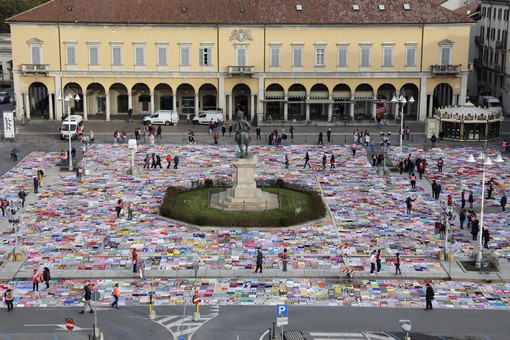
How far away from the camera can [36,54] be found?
86.9 m

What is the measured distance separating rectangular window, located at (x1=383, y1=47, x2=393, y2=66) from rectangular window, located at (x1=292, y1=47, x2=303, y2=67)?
8476mm

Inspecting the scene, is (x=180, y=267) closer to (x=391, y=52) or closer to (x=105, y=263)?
(x=105, y=263)

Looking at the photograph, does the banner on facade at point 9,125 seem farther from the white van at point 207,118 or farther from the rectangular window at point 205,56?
the rectangular window at point 205,56

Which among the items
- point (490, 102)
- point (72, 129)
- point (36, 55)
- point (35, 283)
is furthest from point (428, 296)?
point (490, 102)

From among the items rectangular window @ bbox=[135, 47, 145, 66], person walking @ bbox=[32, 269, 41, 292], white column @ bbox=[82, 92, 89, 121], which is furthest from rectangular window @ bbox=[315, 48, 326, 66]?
person walking @ bbox=[32, 269, 41, 292]

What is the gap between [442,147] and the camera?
249 feet

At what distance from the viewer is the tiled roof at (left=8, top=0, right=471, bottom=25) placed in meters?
86.4

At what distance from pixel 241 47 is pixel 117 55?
12570 millimetres

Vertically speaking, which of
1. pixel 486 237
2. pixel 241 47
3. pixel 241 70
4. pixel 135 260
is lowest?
pixel 135 260

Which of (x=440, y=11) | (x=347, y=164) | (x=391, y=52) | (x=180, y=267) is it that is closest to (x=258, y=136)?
(x=347, y=164)

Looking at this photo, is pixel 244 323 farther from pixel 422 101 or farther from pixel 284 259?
pixel 422 101

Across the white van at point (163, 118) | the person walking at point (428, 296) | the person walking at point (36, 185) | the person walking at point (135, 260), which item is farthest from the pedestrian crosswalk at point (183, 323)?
the white van at point (163, 118)

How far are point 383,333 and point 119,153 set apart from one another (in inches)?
1582

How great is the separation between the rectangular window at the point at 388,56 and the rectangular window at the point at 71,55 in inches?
1237
